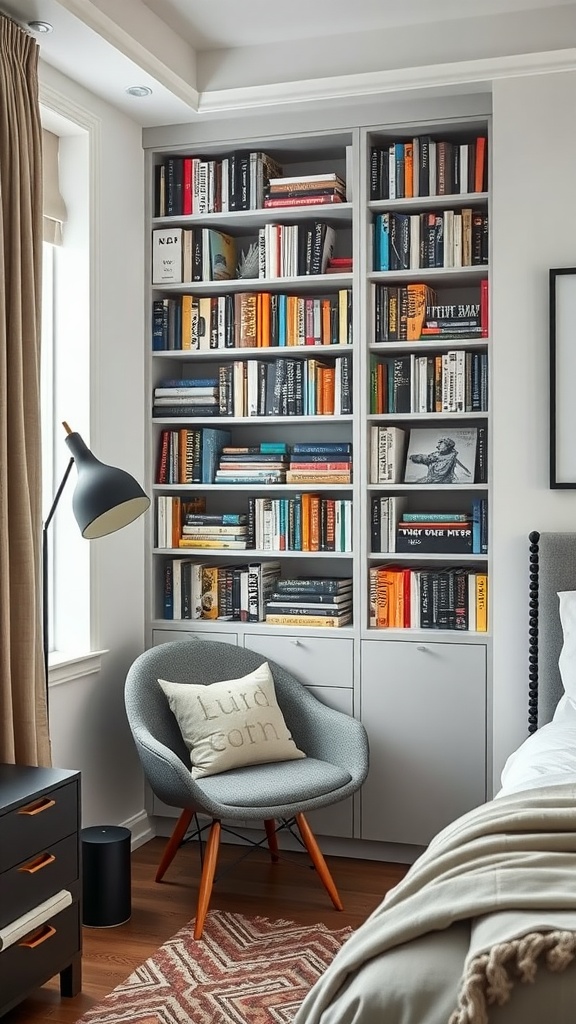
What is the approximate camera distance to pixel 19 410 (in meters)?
3.00

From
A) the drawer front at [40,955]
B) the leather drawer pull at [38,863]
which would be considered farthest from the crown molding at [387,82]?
the drawer front at [40,955]

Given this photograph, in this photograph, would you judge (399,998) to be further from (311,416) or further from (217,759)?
(311,416)

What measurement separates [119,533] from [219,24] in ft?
6.07

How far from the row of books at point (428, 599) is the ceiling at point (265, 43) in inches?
68.8

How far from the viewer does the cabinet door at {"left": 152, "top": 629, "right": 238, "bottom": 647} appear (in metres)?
3.95

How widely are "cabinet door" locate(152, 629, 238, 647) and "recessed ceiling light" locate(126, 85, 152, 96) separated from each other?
1977 millimetres

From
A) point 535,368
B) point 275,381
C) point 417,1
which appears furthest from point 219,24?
point 535,368

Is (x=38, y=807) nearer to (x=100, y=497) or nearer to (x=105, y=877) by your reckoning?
(x=105, y=877)

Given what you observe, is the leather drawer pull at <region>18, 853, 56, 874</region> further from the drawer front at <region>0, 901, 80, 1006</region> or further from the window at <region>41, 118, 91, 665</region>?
the window at <region>41, 118, 91, 665</region>

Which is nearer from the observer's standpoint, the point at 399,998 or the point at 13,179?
the point at 399,998

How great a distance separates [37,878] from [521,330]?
89.2 inches

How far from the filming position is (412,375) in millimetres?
3797

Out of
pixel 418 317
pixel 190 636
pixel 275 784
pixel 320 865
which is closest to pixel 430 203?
pixel 418 317

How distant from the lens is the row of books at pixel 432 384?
12.2 ft
